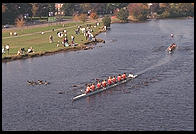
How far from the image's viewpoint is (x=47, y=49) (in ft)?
386

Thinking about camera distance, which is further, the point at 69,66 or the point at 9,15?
the point at 9,15

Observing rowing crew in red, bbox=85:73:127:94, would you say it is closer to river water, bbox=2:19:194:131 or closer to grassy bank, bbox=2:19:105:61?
river water, bbox=2:19:194:131

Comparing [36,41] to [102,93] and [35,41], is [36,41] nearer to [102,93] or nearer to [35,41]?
[35,41]

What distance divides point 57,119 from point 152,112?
Answer: 558 inches

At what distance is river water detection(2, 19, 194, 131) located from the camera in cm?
6009

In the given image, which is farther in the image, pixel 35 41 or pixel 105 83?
pixel 35 41

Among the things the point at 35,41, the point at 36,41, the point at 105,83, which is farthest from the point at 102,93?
the point at 35,41

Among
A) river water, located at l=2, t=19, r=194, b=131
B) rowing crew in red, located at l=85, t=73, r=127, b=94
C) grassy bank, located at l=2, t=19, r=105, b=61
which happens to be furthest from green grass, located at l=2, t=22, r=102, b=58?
rowing crew in red, located at l=85, t=73, r=127, b=94

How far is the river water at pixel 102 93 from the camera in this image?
197 ft

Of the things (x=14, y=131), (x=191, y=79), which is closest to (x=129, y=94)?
(x=191, y=79)

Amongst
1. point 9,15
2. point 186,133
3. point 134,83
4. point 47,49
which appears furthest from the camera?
point 9,15

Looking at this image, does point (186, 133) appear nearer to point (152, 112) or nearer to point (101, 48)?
point (152, 112)

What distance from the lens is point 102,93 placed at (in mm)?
75125

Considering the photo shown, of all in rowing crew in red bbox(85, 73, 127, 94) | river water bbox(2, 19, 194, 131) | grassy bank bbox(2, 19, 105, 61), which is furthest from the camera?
grassy bank bbox(2, 19, 105, 61)
